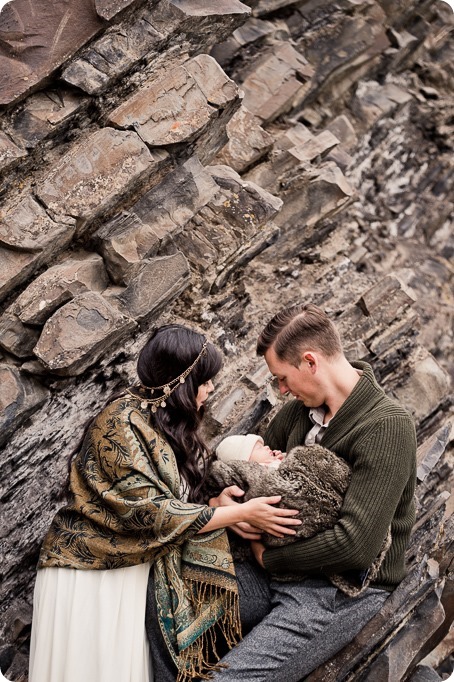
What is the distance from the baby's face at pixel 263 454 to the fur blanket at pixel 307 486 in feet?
0.58

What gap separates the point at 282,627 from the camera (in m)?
5.06

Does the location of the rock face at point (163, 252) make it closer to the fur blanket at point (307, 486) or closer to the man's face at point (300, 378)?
the fur blanket at point (307, 486)

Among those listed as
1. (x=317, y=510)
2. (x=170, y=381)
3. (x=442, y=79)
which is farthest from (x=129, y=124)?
(x=442, y=79)

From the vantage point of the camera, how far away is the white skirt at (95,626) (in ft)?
16.4

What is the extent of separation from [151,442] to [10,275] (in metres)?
1.78

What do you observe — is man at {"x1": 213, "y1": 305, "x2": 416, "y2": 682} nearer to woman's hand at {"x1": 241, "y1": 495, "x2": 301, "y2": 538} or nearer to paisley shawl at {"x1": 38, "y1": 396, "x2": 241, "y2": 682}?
woman's hand at {"x1": 241, "y1": 495, "x2": 301, "y2": 538}

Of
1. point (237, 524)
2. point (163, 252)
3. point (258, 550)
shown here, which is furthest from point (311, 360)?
point (163, 252)

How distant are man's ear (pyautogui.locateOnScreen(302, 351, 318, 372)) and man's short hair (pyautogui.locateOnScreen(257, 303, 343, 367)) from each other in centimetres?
3

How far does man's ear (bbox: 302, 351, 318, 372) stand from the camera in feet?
16.9

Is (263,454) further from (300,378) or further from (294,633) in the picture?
(294,633)

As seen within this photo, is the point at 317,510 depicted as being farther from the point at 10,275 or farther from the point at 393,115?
the point at 393,115

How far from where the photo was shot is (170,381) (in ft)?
16.7

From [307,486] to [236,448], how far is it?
25.9 inches

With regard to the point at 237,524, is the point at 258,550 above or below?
below
